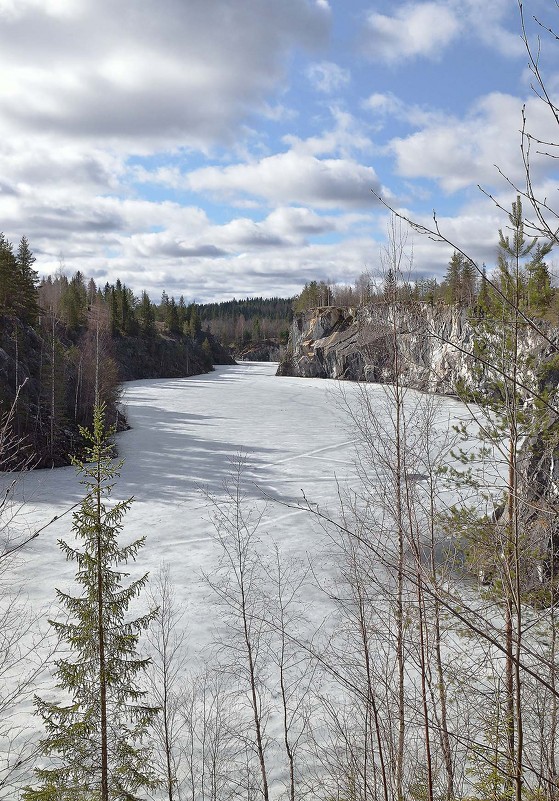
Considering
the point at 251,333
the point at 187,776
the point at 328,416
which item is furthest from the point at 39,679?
the point at 251,333

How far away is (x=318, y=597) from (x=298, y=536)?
3.61 m

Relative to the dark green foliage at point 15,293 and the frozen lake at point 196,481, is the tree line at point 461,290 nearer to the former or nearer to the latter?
the frozen lake at point 196,481

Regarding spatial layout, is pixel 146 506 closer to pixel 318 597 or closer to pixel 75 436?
pixel 318 597

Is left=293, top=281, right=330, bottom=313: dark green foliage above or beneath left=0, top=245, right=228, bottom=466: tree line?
above

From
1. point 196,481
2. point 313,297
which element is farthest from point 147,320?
point 196,481

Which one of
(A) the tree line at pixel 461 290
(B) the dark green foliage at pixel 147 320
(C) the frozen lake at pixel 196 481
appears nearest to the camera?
(A) the tree line at pixel 461 290

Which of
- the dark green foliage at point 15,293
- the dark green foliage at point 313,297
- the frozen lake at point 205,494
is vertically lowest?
the frozen lake at point 205,494

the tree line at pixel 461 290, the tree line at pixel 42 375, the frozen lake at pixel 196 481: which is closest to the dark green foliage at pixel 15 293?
the tree line at pixel 42 375

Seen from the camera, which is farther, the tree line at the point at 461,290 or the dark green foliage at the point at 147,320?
the dark green foliage at the point at 147,320

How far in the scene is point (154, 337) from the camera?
8225cm

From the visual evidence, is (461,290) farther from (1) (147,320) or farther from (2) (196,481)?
(1) (147,320)

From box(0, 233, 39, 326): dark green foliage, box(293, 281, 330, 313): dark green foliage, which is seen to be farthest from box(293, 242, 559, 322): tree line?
box(0, 233, 39, 326): dark green foliage

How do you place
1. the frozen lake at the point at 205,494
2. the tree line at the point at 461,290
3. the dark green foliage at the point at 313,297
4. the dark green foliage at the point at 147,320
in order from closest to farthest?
the tree line at the point at 461,290 < the frozen lake at the point at 205,494 < the dark green foliage at the point at 147,320 < the dark green foliage at the point at 313,297

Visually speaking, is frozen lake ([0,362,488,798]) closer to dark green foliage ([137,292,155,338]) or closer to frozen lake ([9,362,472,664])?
frozen lake ([9,362,472,664])
